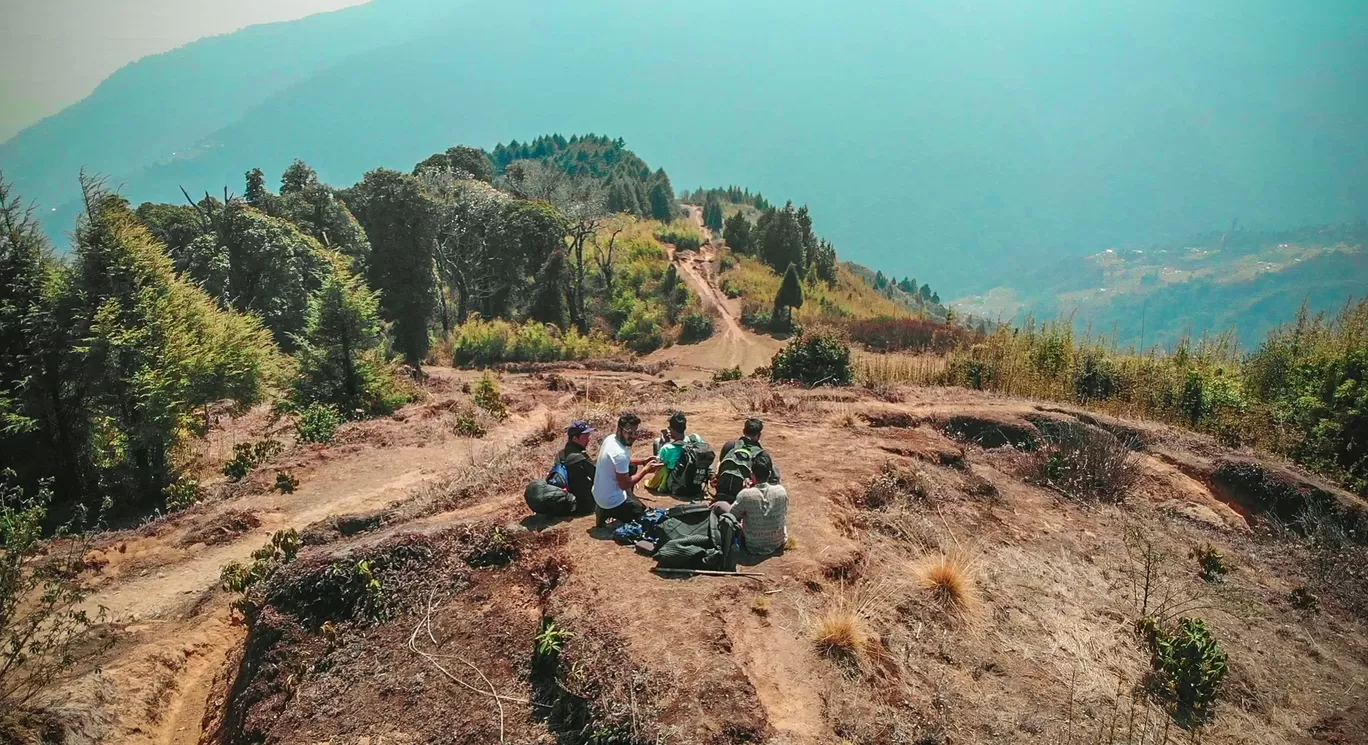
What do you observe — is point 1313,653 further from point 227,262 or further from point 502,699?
point 227,262

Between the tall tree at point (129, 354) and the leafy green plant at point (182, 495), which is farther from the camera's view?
the tall tree at point (129, 354)

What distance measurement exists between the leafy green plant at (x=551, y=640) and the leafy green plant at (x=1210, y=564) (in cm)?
735

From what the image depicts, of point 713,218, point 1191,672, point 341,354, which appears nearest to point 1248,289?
point 713,218

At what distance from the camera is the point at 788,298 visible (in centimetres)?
3609

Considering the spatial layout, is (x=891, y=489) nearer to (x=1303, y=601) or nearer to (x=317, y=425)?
(x=1303, y=601)

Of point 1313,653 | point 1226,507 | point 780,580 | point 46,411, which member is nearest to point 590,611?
point 780,580

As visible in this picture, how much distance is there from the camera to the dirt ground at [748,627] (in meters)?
4.89

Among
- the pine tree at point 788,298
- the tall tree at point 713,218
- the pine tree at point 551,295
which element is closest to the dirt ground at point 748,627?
the pine tree at point 551,295

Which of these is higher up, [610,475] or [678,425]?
[678,425]

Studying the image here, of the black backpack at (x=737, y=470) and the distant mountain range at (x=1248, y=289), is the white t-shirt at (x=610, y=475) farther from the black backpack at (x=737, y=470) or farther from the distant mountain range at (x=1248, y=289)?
the distant mountain range at (x=1248, y=289)

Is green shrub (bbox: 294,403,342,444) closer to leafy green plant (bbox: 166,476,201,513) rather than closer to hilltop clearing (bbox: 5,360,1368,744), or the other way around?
leafy green plant (bbox: 166,476,201,513)

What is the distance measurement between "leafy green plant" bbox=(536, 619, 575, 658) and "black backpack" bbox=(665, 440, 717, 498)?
115 inches

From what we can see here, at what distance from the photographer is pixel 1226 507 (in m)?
10.3

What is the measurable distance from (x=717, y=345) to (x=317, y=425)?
2243 cm
